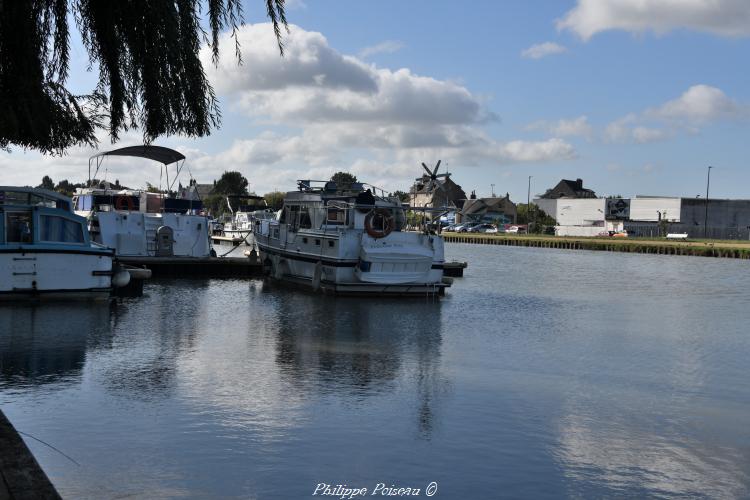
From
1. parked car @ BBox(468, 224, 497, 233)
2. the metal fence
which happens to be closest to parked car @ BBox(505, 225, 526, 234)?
parked car @ BBox(468, 224, 497, 233)

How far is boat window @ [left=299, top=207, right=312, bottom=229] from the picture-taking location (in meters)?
34.7

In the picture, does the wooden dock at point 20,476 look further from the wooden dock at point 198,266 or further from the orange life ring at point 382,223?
the wooden dock at point 198,266

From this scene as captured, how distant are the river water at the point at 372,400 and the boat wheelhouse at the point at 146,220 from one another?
11126 millimetres

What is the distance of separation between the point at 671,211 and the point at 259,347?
11751 cm

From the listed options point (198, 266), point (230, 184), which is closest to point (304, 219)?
point (198, 266)

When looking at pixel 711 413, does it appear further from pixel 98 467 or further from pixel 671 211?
pixel 671 211

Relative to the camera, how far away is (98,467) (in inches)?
395

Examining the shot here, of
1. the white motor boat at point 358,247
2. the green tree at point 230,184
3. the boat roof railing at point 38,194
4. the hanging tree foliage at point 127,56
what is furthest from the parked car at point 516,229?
the hanging tree foliage at point 127,56

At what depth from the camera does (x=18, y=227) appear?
79.7 feet

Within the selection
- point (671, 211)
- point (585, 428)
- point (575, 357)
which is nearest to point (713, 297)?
point (575, 357)

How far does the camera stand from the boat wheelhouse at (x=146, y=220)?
3781 centimetres

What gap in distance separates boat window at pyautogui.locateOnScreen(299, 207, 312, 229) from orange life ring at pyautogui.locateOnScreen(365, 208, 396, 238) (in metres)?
3.67

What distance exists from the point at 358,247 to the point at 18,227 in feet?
39.8

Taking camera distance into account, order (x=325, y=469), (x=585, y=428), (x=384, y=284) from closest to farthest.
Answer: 1. (x=325, y=469)
2. (x=585, y=428)
3. (x=384, y=284)
